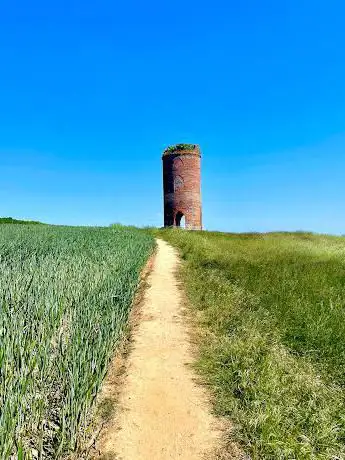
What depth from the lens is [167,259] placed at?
57.2 ft

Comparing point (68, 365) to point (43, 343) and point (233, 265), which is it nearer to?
point (43, 343)

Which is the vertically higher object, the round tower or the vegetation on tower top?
the vegetation on tower top

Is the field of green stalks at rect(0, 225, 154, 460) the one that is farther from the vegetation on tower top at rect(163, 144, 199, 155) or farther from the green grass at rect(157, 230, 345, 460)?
the vegetation on tower top at rect(163, 144, 199, 155)

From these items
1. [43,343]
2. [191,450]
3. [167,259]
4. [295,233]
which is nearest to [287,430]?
[191,450]

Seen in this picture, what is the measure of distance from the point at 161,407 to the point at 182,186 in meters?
35.1

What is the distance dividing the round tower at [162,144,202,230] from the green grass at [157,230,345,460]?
28.0 metres

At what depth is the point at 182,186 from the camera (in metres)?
39.1

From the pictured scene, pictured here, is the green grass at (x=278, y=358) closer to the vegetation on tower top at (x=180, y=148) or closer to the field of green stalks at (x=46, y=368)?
the field of green stalks at (x=46, y=368)

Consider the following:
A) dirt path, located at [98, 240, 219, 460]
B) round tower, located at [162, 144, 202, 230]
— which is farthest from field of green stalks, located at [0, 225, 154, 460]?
round tower, located at [162, 144, 202, 230]

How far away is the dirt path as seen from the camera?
3832mm

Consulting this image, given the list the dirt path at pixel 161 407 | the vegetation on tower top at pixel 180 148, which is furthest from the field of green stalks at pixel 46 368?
the vegetation on tower top at pixel 180 148

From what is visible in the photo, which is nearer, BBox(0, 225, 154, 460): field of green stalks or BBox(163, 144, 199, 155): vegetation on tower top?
BBox(0, 225, 154, 460): field of green stalks

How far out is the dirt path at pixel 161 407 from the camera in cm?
383

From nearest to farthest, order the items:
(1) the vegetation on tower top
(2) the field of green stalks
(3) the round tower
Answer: (2) the field of green stalks
(3) the round tower
(1) the vegetation on tower top
